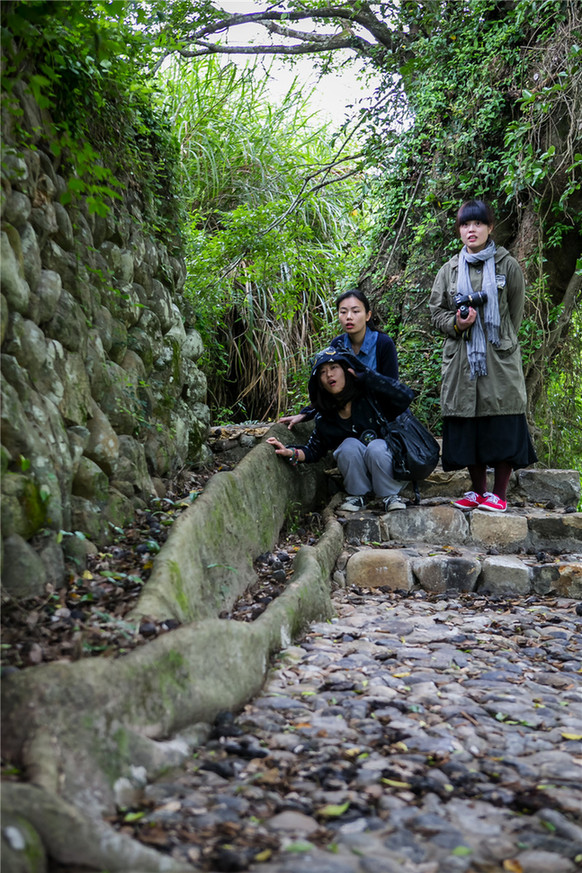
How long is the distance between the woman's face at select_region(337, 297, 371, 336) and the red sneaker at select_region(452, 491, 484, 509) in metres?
1.34

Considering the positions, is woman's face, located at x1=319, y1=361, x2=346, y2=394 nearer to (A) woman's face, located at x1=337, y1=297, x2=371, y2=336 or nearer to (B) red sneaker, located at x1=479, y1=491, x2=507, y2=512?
(A) woman's face, located at x1=337, y1=297, x2=371, y2=336

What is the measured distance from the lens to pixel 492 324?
14.5 ft

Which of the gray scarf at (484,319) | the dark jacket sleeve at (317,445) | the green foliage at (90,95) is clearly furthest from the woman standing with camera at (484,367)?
the green foliage at (90,95)

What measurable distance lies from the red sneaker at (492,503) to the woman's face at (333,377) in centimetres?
120

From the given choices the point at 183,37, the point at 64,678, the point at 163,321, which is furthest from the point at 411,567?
the point at 183,37

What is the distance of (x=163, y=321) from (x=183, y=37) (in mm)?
3867

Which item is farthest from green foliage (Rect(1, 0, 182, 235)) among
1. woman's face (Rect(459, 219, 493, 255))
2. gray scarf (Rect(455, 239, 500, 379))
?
gray scarf (Rect(455, 239, 500, 379))

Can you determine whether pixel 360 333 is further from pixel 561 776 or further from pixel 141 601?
pixel 561 776

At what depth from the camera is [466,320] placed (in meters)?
4.46

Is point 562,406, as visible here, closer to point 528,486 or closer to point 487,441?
point 528,486

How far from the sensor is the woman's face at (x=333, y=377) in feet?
14.8

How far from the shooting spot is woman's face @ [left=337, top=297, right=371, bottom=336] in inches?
187

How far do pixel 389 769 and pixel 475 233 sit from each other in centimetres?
359

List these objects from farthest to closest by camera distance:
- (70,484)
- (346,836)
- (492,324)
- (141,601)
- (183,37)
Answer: (183,37) → (492,324) → (70,484) → (141,601) → (346,836)
